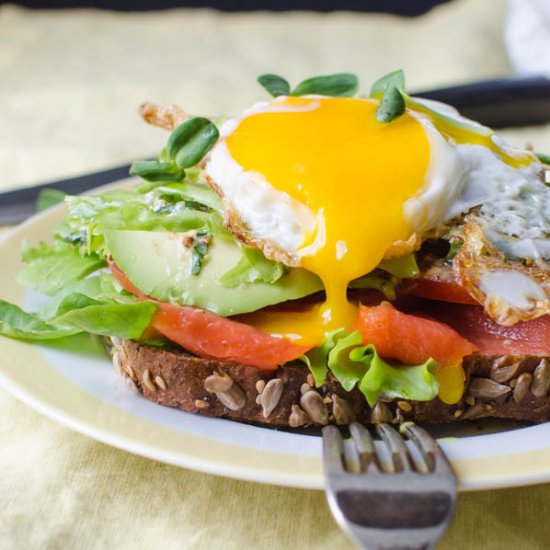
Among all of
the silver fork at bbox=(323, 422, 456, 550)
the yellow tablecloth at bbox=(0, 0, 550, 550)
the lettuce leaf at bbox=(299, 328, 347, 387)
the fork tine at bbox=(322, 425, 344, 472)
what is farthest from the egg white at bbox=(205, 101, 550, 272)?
the yellow tablecloth at bbox=(0, 0, 550, 550)

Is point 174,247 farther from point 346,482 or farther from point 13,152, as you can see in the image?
point 13,152

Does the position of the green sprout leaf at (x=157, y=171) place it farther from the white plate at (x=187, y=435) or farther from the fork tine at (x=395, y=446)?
the fork tine at (x=395, y=446)

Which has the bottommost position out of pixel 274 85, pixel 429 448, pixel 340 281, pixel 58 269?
pixel 58 269

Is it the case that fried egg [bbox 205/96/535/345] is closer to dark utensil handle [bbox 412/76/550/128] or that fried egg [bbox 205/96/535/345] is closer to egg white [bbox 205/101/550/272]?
egg white [bbox 205/101/550/272]

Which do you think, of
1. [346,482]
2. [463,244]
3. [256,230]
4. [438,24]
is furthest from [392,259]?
[438,24]

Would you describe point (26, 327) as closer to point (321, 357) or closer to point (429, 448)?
point (321, 357)

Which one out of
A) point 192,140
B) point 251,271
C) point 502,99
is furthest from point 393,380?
point 502,99

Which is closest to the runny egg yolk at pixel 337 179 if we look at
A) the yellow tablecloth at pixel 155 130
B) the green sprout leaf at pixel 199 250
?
the green sprout leaf at pixel 199 250
